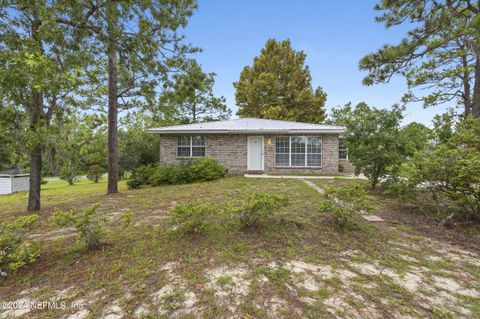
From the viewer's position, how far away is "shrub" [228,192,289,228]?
335 centimetres

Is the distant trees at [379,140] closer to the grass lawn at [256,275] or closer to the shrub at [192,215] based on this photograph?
the grass lawn at [256,275]

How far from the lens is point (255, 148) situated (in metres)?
12.7

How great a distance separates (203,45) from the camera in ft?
16.0

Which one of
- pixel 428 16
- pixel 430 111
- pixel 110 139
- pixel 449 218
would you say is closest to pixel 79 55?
pixel 110 139

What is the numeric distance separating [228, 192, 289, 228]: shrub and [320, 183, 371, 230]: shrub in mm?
880

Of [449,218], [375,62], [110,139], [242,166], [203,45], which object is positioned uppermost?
[375,62]

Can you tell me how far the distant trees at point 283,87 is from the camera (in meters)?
22.3

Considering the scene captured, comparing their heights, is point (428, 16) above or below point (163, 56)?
above

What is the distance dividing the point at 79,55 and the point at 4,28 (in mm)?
1013

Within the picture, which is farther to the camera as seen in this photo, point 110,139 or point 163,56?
point 110,139

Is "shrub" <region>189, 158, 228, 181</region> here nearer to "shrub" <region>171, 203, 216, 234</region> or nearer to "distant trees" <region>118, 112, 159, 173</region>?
"distant trees" <region>118, 112, 159, 173</region>

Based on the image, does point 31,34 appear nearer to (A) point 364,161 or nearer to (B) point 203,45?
(B) point 203,45

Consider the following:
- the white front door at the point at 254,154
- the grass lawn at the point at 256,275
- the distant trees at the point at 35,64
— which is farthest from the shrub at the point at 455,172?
the white front door at the point at 254,154

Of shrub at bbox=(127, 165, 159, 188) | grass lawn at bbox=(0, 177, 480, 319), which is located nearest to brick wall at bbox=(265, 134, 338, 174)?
shrub at bbox=(127, 165, 159, 188)
